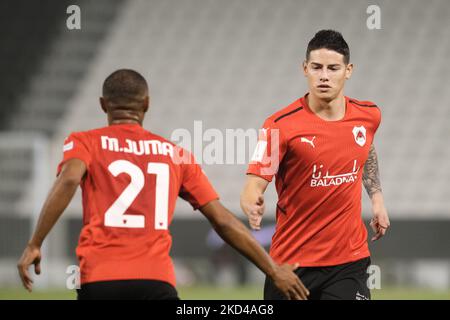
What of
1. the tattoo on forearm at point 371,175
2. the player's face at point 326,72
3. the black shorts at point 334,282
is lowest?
the black shorts at point 334,282

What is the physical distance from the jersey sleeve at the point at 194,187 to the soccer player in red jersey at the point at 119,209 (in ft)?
0.46

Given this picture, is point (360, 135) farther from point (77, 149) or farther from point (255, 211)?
point (77, 149)

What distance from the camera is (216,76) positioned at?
1958 cm

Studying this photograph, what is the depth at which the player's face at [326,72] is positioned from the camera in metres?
6.11

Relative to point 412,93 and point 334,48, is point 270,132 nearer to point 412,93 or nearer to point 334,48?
point 334,48

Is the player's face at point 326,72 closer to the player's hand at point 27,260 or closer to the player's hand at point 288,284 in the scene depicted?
the player's hand at point 288,284

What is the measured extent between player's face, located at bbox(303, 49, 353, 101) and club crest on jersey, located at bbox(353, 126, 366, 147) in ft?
0.86

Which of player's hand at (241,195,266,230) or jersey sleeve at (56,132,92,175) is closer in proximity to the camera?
jersey sleeve at (56,132,92,175)

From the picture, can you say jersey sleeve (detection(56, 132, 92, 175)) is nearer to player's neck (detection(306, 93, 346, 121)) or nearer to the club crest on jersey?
player's neck (detection(306, 93, 346, 121))

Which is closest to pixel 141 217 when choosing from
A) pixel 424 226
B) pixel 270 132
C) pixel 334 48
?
pixel 270 132

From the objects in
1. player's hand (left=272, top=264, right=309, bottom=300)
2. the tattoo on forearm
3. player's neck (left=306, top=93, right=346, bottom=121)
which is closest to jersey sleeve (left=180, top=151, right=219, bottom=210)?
player's hand (left=272, top=264, right=309, bottom=300)

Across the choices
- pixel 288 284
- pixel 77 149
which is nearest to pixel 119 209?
pixel 77 149

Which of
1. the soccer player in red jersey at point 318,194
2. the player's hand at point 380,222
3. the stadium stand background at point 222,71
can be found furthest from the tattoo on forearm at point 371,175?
the stadium stand background at point 222,71

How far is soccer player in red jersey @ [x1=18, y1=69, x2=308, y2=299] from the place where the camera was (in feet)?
14.8
